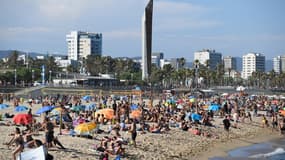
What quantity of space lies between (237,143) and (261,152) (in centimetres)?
247

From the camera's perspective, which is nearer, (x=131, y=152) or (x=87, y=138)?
(x=131, y=152)

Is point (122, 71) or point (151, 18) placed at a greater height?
point (151, 18)

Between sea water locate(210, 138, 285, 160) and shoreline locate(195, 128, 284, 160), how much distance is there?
392 millimetres

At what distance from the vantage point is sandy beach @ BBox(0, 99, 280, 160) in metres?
15.7

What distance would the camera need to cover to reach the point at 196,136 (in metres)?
24.7

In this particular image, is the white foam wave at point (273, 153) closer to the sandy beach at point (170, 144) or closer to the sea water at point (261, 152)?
the sea water at point (261, 152)

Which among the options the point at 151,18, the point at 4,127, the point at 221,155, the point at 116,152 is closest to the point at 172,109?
the point at 221,155

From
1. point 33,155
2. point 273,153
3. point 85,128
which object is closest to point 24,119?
point 85,128

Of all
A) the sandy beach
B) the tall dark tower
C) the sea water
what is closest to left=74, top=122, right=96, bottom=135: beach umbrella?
the sandy beach

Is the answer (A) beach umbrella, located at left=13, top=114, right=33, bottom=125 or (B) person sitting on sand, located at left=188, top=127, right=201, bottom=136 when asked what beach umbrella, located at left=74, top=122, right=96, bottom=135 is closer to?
(A) beach umbrella, located at left=13, top=114, right=33, bottom=125

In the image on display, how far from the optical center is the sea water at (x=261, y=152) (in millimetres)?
20984

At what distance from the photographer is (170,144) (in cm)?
2123

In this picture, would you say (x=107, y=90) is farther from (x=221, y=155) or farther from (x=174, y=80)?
(x=174, y=80)

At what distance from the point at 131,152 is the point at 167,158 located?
1.57 meters
